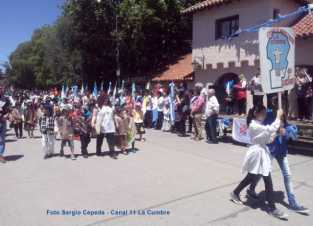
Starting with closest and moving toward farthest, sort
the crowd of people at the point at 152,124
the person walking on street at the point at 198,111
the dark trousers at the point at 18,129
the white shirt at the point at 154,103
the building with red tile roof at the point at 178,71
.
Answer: the crowd of people at the point at 152,124 < the person walking on street at the point at 198,111 < the dark trousers at the point at 18,129 < the white shirt at the point at 154,103 < the building with red tile roof at the point at 178,71

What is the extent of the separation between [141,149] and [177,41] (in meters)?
15.2

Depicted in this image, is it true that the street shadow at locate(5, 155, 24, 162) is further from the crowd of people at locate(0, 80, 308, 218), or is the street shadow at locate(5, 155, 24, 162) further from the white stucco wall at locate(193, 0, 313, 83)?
the white stucco wall at locate(193, 0, 313, 83)

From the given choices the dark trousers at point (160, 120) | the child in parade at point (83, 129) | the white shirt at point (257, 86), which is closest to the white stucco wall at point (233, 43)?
the white shirt at point (257, 86)

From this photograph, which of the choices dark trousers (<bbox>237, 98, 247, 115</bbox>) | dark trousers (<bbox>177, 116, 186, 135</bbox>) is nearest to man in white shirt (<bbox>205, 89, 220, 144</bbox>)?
dark trousers (<bbox>237, 98, 247, 115</bbox>)

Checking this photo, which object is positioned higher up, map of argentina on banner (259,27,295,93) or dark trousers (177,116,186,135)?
map of argentina on banner (259,27,295,93)

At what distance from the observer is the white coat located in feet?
16.3

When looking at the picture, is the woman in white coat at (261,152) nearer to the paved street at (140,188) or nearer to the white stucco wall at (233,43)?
the paved street at (140,188)

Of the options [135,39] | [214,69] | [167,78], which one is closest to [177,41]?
[135,39]

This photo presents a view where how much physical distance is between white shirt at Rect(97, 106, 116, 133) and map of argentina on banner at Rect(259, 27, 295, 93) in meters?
5.13

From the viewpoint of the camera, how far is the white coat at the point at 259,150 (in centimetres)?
496

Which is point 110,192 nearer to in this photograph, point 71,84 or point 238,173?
point 238,173

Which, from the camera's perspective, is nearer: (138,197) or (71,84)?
(138,197)

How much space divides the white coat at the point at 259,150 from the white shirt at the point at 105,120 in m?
4.88

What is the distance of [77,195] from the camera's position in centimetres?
591
